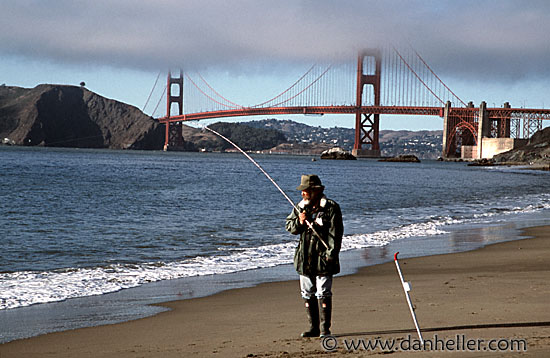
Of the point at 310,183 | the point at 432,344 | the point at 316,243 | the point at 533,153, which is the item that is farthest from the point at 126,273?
the point at 533,153

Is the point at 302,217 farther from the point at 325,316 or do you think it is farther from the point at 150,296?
the point at 150,296

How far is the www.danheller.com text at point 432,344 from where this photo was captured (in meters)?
4.02

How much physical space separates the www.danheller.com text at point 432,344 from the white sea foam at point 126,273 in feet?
10.3

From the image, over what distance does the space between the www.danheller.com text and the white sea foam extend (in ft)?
10.3

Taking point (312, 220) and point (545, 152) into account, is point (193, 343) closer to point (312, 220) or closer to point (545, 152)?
point (312, 220)

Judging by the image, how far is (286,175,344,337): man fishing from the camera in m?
4.39

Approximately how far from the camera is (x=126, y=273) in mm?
7832

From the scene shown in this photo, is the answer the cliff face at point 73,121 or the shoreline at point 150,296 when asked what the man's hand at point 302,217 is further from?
the cliff face at point 73,121

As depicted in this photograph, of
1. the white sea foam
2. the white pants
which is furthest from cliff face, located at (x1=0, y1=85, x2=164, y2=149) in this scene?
the white pants

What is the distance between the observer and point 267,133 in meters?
176

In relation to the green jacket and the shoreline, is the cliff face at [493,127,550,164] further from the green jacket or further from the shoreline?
the green jacket

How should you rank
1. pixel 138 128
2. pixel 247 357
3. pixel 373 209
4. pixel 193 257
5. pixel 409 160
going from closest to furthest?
1. pixel 247 357
2. pixel 193 257
3. pixel 373 209
4. pixel 409 160
5. pixel 138 128

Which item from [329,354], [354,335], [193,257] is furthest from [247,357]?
[193,257]

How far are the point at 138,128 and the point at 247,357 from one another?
146044mm
